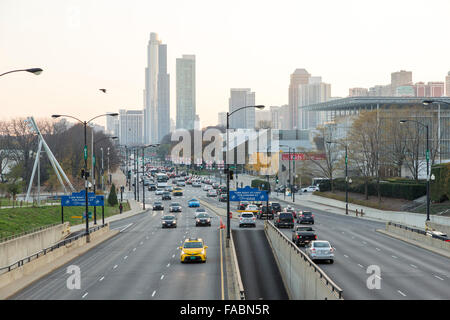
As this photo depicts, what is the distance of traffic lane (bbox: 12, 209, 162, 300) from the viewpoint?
27.4 meters

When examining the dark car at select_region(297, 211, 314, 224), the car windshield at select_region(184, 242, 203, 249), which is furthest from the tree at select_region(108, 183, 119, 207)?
the car windshield at select_region(184, 242, 203, 249)

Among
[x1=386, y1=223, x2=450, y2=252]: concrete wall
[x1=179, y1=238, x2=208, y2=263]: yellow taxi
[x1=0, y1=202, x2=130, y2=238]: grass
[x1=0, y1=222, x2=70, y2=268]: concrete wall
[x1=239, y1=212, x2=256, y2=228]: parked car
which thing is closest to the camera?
[x1=179, y1=238, x2=208, y2=263]: yellow taxi

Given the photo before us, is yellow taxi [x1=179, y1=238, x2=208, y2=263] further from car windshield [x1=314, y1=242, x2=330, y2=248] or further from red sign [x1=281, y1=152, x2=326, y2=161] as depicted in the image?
red sign [x1=281, y1=152, x2=326, y2=161]

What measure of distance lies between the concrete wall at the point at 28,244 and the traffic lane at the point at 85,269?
4264 millimetres

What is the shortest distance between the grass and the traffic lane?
9.48m

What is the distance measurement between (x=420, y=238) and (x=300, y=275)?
2280cm

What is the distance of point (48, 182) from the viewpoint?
115 metres

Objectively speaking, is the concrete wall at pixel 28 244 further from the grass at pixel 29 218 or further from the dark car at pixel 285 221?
the dark car at pixel 285 221

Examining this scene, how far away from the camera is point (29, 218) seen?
211 ft

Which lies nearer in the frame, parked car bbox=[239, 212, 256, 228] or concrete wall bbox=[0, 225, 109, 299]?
concrete wall bbox=[0, 225, 109, 299]

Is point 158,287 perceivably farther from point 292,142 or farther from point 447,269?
point 292,142

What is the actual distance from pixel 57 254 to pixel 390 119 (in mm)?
66782

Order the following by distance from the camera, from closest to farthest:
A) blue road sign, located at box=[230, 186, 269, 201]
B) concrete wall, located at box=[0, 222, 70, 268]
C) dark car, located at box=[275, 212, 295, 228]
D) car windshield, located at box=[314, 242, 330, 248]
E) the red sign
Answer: car windshield, located at box=[314, 242, 330, 248] → concrete wall, located at box=[0, 222, 70, 268] → dark car, located at box=[275, 212, 295, 228] → blue road sign, located at box=[230, 186, 269, 201] → the red sign

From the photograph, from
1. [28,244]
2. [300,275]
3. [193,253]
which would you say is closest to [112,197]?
[28,244]
